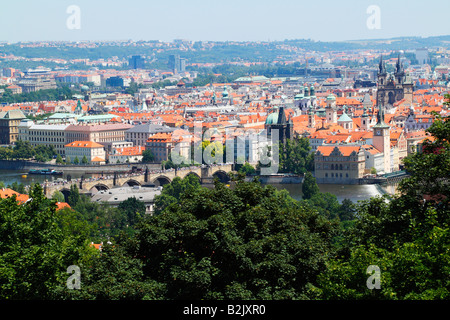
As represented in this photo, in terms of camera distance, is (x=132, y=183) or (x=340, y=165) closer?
(x=132, y=183)

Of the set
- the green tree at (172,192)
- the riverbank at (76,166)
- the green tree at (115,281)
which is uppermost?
the green tree at (115,281)

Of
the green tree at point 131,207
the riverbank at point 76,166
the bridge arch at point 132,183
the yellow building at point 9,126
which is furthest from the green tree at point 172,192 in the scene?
the yellow building at point 9,126

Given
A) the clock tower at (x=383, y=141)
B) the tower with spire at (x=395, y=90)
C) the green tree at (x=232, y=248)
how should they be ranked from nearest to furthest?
the green tree at (x=232, y=248) → the clock tower at (x=383, y=141) → the tower with spire at (x=395, y=90)

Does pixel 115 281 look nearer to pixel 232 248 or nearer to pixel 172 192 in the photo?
pixel 232 248

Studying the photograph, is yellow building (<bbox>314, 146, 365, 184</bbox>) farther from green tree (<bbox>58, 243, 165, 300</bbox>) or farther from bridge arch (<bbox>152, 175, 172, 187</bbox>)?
green tree (<bbox>58, 243, 165, 300</bbox>)

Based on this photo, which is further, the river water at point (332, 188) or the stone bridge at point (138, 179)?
the stone bridge at point (138, 179)

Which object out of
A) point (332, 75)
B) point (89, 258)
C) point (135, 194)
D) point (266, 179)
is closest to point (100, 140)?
point (266, 179)

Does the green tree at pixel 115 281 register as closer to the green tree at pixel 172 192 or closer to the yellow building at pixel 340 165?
the green tree at pixel 172 192

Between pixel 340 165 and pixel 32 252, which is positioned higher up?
pixel 32 252

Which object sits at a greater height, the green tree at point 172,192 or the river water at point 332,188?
the green tree at point 172,192

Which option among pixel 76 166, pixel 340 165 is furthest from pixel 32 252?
pixel 76 166
